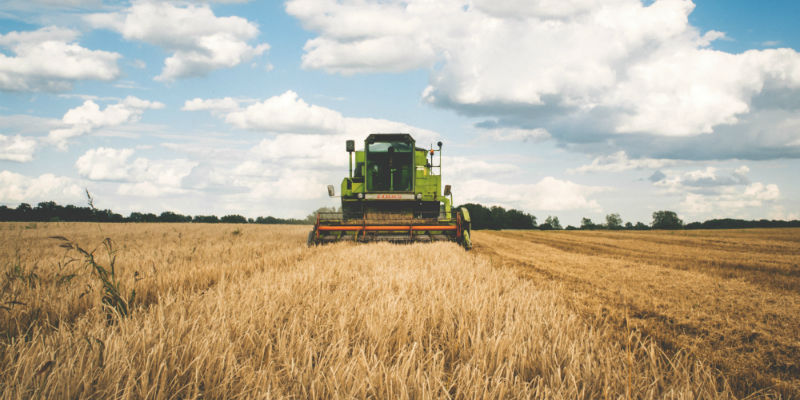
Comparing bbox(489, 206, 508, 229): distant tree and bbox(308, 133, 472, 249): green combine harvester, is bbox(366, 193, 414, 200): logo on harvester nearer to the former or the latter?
bbox(308, 133, 472, 249): green combine harvester

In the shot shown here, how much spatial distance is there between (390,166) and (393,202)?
1.59 meters

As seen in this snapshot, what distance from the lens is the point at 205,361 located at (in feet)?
6.29

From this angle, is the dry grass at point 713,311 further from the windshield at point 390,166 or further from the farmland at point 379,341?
the windshield at point 390,166

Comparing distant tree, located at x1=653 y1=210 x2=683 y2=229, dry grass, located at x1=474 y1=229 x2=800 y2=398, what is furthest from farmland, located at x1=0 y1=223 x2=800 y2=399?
distant tree, located at x1=653 y1=210 x2=683 y2=229

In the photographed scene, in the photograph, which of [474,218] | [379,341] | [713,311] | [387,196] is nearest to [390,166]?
[387,196]

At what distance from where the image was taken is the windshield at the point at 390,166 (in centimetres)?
1334

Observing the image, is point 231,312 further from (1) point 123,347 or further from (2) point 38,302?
(2) point 38,302

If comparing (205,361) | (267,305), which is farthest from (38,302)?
(205,361)

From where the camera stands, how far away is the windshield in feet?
43.8

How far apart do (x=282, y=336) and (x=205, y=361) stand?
17.9 inches

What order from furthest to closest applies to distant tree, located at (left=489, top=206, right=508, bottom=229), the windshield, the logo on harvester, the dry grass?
distant tree, located at (left=489, top=206, right=508, bottom=229) < the windshield < the logo on harvester < the dry grass

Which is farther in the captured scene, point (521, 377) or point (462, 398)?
point (521, 377)

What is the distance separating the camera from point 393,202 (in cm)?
1248

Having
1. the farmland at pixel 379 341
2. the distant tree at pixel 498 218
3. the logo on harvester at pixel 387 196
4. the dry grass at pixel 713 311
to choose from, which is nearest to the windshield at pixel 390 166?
the logo on harvester at pixel 387 196
